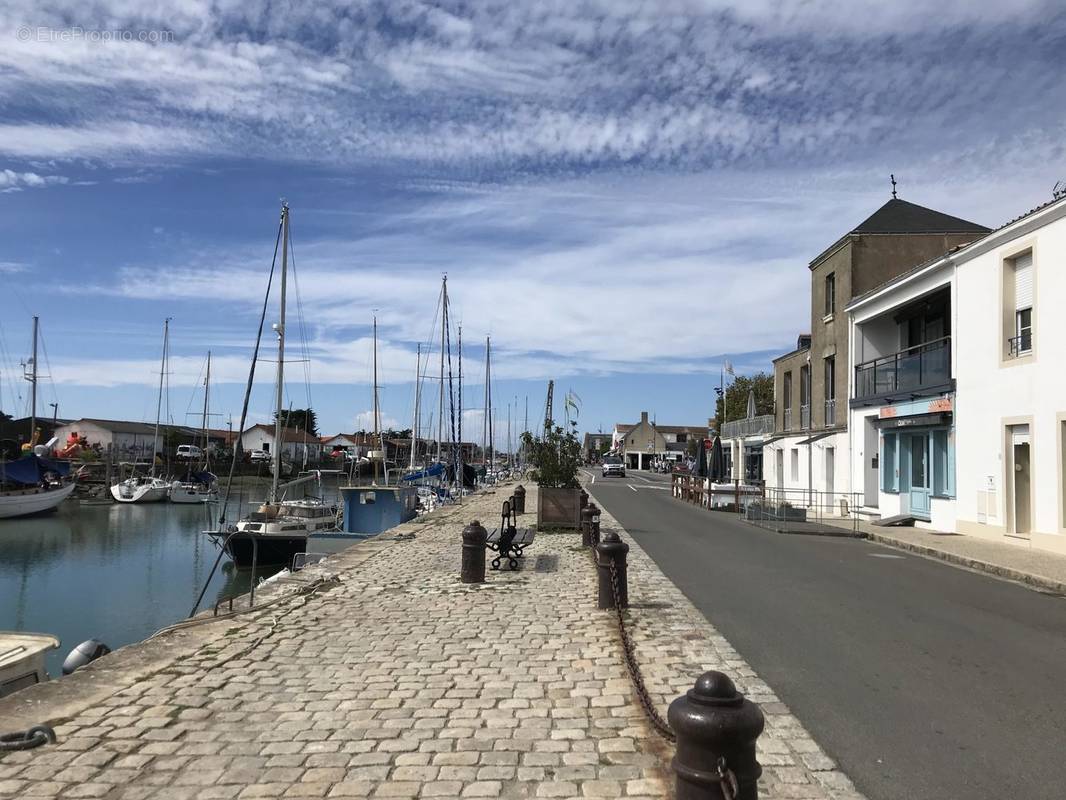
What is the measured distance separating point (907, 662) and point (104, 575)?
1051 inches

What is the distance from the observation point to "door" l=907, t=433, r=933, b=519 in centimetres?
2130

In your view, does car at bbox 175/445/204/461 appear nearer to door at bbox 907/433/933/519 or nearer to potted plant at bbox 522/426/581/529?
potted plant at bbox 522/426/581/529

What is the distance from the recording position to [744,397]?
70.6 meters

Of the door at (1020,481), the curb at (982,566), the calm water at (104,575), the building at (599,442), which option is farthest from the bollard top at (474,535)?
Answer: the building at (599,442)

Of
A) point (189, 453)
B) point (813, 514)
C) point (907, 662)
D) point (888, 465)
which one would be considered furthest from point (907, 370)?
point (189, 453)

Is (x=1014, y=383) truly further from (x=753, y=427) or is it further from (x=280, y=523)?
(x=753, y=427)

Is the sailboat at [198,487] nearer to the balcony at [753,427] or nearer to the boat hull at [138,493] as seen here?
the boat hull at [138,493]

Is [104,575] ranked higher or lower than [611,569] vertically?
lower

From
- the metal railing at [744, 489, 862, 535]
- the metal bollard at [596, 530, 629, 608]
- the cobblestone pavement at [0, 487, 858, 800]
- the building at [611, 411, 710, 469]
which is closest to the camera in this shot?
the cobblestone pavement at [0, 487, 858, 800]

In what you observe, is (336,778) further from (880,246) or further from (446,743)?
(880,246)

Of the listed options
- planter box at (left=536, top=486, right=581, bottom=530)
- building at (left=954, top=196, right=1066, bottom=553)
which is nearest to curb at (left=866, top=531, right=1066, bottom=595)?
building at (left=954, top=196, right=1066, bottom=553)

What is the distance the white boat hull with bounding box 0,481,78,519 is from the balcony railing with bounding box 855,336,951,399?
42967 mm

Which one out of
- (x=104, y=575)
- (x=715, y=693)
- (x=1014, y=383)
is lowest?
(x=104, y=575)

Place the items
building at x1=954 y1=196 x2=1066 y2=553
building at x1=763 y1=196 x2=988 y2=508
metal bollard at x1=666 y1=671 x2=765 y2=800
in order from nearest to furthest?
metal bollard at x1=666 y1=671 x2=765 y2=800 < building at x1=954 y1=196 x2=1066 y2=553 < building at x1=763 y1=196 x2=988 y2=508
